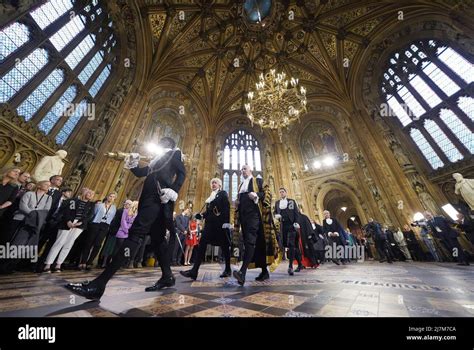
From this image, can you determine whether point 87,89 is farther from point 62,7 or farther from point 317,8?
point 317,8

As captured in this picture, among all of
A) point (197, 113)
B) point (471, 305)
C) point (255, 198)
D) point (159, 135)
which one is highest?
point (197, 113)

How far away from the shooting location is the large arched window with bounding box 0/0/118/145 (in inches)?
243

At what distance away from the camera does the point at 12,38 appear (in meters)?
6.09

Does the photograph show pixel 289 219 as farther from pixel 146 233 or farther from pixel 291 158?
pixel 291 158

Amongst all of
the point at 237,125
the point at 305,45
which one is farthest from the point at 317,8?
the point at 237,125

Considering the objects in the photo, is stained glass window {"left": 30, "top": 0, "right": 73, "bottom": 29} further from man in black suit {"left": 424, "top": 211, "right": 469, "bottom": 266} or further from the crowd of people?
man in black suit {"left": 424, "top": 211, "right": 469, "bottom": 266}

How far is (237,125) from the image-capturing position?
18.4m

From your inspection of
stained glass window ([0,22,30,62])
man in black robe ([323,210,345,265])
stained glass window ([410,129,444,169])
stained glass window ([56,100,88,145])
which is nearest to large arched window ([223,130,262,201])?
man in black robe ([323,210,345,265])

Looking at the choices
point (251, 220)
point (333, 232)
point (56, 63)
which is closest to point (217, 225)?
point (251, 220)

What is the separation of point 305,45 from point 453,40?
838cm

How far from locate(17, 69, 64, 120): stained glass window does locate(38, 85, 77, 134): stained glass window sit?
1.21ft

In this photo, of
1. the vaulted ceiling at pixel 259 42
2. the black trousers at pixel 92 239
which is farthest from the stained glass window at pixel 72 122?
the black trousers at pixel 92 239

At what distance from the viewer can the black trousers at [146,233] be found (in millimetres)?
1669

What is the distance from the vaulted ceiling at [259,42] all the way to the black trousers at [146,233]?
13413 millimetres
